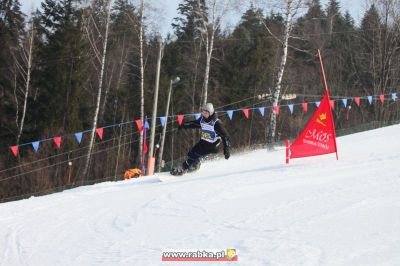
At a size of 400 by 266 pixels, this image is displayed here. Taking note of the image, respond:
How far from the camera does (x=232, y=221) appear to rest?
6.10 m

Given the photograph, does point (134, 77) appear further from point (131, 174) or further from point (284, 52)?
point (131, 174)

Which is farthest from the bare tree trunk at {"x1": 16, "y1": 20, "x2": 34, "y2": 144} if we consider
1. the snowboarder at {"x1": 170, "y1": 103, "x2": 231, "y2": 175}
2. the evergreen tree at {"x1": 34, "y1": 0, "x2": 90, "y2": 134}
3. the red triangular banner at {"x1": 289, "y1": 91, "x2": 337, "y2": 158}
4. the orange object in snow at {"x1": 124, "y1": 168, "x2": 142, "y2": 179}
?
the red triangular banner at {"x1": 289, "y1": 91, "x2": 337, "y2": 158}

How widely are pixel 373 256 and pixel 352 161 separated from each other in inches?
266

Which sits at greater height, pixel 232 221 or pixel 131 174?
pixel 232 221

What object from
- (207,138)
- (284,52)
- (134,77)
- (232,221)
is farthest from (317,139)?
(134,77)

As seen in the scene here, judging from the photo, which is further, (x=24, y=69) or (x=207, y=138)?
(x=24, y=69)

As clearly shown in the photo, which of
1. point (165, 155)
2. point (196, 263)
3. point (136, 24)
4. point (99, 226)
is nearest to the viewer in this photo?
point (196, 263)

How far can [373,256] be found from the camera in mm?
4320

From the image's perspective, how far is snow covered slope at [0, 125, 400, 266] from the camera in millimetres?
4824

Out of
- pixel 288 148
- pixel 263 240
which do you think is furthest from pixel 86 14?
pixel 263 240

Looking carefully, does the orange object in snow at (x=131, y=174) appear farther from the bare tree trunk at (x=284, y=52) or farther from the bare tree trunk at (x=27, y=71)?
the bare tree trunk at (x=27, y=71)

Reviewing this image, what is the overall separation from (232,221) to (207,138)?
5.25m

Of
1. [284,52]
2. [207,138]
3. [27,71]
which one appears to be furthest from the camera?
[27,71]

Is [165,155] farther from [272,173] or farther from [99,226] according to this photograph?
[99,226]
